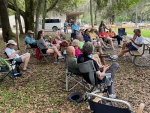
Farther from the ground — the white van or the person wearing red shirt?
the white van

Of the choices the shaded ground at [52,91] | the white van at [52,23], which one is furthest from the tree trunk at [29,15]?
the white van at [52,23]

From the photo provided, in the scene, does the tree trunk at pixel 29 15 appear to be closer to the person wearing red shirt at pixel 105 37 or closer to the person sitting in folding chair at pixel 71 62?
the person wearing red shirt at pixel 105 37

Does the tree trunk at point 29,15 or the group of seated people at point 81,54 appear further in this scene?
the tree trunk at point 29,15

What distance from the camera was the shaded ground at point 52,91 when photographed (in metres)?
3.73

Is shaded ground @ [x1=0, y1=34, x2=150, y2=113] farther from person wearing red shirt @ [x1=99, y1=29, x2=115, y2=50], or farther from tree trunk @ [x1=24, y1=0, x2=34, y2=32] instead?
tree trunk @ [x1=24, y1=0, x2=34, y2=32]

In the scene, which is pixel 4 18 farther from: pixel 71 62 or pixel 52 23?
pixel 52 23

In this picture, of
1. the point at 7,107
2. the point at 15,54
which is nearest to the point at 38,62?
the point at 15,54

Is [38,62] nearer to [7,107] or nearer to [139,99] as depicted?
[7,107]

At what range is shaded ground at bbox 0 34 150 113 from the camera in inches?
147

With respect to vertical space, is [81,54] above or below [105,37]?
above

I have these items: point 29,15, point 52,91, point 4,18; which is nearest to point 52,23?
point 29,15

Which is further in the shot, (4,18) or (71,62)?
(4,18)

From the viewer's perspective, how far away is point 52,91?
4477mm

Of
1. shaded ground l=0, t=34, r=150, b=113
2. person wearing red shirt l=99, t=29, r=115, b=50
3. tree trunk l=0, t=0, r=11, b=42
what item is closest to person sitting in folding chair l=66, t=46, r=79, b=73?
shaded ground l=0, t=34, r=150, b=113
